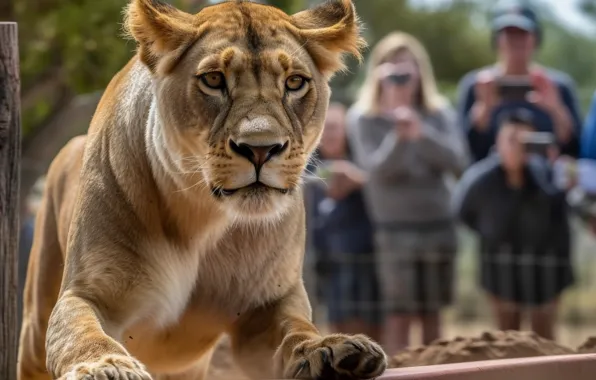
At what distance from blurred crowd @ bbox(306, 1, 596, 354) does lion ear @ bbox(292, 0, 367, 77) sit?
10.2 ft

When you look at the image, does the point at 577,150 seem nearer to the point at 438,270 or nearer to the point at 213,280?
the point at 438,270

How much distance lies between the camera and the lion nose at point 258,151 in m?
3.53

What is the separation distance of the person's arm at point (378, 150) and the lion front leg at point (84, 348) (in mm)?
3994

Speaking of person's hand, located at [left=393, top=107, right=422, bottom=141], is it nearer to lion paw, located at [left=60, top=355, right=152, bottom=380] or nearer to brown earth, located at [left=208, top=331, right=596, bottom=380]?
brown earth, located at [left=208, top=331, right=596, bottom=380]

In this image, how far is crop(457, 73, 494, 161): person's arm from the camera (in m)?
7.58

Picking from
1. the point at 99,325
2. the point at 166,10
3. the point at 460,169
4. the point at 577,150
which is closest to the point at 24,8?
the point at 460,169

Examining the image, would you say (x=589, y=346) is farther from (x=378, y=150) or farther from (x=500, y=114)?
(x=378, y=150)

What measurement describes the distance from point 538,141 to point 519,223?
48 cm

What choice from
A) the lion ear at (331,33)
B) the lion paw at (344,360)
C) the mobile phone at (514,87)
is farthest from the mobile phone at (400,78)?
the lion paw at (344,360)

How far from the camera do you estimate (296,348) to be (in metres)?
3.66

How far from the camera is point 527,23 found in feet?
25.2

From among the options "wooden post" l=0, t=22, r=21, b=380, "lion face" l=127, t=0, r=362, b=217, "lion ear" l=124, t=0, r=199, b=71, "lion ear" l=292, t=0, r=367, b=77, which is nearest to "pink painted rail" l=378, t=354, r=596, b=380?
"lion face" l=127, t=0, r=362, b=217

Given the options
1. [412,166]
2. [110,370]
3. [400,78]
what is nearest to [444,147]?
[412,166]

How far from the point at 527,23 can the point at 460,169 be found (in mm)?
964
